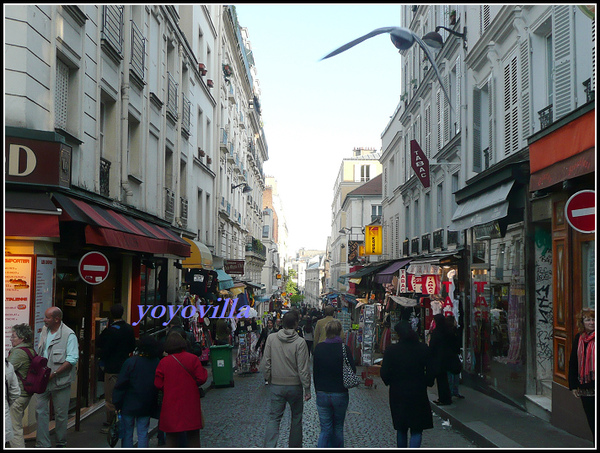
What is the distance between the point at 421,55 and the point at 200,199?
10.2 meters

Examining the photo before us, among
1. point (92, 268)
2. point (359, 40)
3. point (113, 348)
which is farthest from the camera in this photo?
point (359, 40)

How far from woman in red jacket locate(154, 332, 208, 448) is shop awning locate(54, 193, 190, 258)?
3181mm

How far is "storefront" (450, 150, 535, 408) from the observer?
1116 cm

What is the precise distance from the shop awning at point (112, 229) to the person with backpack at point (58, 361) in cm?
156

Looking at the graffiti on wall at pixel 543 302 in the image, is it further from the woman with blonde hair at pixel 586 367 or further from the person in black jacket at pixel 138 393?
the person in black jacket at pixel 138 393

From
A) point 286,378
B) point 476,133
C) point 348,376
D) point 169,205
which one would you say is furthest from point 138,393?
point 169,205

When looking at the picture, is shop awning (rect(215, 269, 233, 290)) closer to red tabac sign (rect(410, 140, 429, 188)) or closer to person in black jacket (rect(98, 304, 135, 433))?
red tabac sign (rect(410, 140, 429, 188))

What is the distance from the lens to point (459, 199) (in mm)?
14555

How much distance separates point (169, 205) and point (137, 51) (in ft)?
17.6

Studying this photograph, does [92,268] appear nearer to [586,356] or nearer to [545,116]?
[586,356]

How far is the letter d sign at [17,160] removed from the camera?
854 cm

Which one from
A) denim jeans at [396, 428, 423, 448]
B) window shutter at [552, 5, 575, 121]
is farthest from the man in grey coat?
window shutter at [552, 5, 575, 121]

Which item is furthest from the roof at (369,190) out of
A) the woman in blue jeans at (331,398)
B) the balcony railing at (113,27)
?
the woman in blue jeans at (331,398)

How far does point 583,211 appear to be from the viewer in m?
6.61
